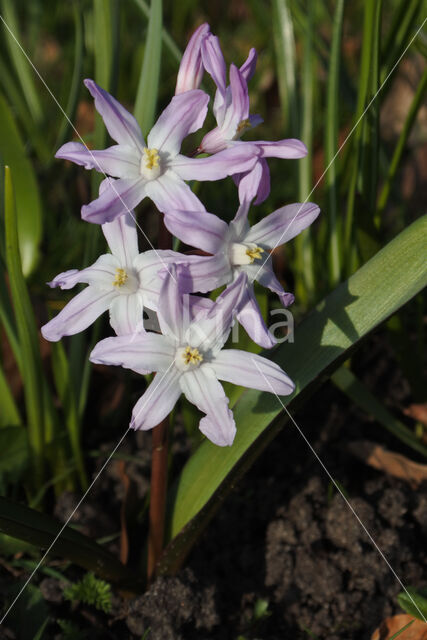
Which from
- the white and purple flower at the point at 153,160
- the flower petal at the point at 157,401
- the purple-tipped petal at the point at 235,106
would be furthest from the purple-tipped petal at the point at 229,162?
the flower petal at the point at 157,401

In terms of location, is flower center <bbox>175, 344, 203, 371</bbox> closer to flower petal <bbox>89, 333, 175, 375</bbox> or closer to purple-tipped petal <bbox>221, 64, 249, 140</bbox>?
flower petal <bbox>89, 333, 175, 375</bbox>

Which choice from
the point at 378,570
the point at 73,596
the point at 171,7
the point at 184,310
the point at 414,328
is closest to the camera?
the point at 184,310

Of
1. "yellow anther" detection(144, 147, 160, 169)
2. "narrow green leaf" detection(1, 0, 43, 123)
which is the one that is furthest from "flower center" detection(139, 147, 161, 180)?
"narrow green leaf" detection(1, 0, 43, 123)

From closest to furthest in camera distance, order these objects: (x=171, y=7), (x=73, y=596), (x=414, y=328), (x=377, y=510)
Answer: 1. (x=73, y=596)
2. (x=377, y=510)
3. (x=414, y=328)
4. (x=171, y=7)

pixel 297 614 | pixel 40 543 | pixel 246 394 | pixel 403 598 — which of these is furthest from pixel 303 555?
pixel 40 543

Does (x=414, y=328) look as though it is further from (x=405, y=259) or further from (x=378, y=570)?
(x=405, y=259)

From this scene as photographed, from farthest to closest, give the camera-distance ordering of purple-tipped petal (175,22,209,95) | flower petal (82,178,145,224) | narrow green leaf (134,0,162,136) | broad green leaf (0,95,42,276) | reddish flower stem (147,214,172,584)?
broad green leaf (0,95,42,276) → narrow green leaf (134,0,162,136) → reddish flower stem (147,214,172,584) → purple-tipped petal (175,22,209,95) → flower petal (82,178,145,224)

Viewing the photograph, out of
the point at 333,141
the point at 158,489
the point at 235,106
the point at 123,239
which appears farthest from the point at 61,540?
the point at 333,141
